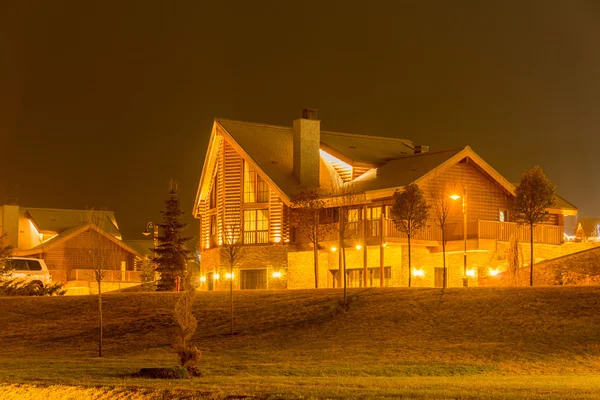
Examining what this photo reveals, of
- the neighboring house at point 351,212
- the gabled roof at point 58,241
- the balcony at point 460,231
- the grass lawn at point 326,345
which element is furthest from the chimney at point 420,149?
the gabled roof at point 58,241

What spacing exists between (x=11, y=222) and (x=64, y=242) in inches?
207

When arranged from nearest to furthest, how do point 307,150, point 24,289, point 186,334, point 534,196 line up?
point 186,334 < point 534,196 < point 24,289 < point 307,150

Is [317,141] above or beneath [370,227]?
above

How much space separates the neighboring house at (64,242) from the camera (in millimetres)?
69375

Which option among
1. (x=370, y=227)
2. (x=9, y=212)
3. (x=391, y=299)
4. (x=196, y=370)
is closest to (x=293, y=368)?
(x=196, y=370)

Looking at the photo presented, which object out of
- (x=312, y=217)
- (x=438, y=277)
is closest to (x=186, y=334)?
(x=312, y=217)

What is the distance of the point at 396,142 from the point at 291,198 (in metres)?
11.8

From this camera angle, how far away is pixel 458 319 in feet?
101

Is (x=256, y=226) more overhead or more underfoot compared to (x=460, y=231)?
more overhead

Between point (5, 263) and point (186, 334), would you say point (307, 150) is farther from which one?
point (186, 334)

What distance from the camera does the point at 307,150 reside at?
1987 inches

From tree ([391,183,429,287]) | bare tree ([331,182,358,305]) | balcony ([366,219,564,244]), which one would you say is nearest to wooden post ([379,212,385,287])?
balcony ([366,219,564,244])

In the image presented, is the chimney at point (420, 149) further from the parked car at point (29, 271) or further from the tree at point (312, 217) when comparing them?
the parked car at point (29, 271)

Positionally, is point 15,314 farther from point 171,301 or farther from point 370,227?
point 370,227
